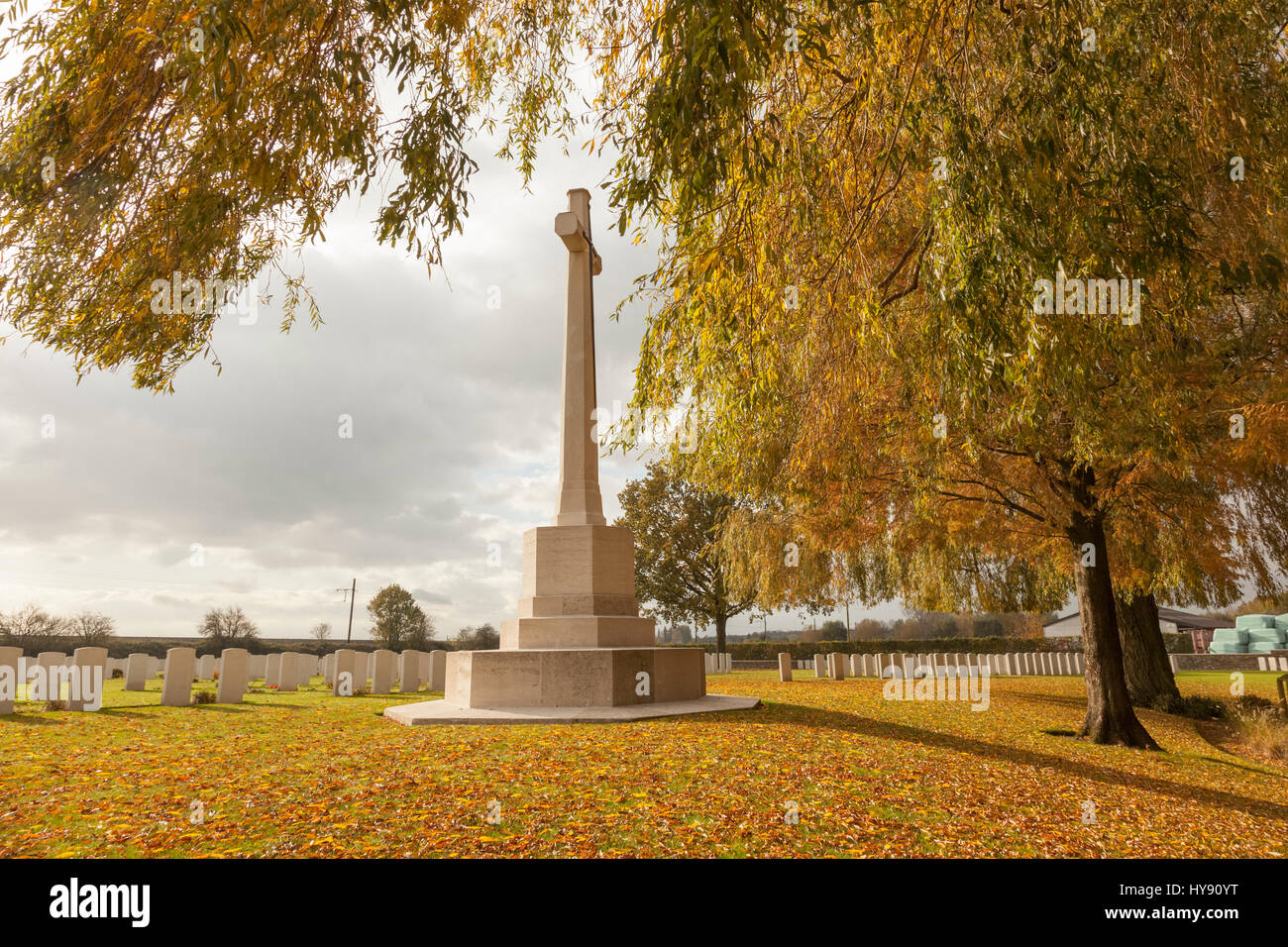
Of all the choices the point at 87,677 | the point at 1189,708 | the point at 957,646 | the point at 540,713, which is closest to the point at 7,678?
the point at 87,677

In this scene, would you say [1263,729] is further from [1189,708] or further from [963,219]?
[963,219]

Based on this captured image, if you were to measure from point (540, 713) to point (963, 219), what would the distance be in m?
6.90

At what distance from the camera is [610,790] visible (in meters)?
4.73

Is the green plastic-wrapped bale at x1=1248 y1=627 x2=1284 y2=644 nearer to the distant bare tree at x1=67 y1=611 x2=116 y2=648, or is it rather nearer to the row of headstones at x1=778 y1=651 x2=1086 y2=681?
the row of headstones at x1=778 y1=651 x2=1086 y2=681

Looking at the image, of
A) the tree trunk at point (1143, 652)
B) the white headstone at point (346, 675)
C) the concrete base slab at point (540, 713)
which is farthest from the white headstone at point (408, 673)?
the tree trunk at point (1143, 652)

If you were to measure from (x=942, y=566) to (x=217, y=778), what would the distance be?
12603 millimetres

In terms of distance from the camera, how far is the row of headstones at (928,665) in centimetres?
2005

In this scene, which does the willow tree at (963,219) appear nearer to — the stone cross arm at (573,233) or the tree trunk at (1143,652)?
the stone cross arm at (573,233)

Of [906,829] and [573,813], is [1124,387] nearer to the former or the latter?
[906,829]

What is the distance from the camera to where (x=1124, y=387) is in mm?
6535

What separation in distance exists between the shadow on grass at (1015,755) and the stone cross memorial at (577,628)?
3.33ft

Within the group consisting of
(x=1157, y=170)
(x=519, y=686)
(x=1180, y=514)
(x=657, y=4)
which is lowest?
(x=519, y=686)

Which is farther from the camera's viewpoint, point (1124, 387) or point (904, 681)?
point (904, 681)
